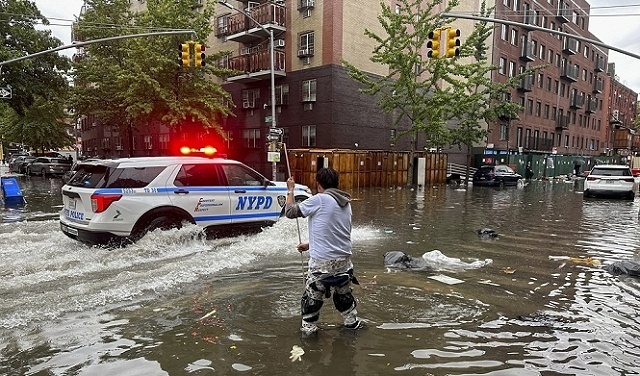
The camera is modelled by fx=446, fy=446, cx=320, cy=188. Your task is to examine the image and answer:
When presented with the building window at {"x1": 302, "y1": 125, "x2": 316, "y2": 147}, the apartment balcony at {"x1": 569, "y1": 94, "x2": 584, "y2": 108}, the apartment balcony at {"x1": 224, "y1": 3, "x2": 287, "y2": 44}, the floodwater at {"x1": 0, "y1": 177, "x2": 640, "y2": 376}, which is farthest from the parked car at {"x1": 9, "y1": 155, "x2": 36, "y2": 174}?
the apartment balcony at {"x1": 569, "y1": 94, "x2": 584, "y2": 108}

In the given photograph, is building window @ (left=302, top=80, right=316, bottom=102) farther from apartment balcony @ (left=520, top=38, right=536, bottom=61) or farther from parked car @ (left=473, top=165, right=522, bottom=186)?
apartment balcony @ (left=520, top=38, right=536, bottom=61)

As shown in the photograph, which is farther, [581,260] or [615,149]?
[615,149]

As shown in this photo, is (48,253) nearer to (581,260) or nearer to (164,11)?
(581,260)

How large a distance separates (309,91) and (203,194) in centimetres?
2240

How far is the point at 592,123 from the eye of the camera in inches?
2516

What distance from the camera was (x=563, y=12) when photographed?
51375mm

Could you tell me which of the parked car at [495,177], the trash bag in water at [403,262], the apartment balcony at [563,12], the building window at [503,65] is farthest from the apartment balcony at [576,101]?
the trash bag in water at [403,262]

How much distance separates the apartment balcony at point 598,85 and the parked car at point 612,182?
163 ft

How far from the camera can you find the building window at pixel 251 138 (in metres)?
32.9

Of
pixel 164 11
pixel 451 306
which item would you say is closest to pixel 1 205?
pixel 164 11

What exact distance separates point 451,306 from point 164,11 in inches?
948

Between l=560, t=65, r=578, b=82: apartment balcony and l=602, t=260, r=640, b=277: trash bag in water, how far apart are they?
176 ft

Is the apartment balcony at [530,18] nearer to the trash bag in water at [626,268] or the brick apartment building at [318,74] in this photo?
the brick apartment building at [318,74]

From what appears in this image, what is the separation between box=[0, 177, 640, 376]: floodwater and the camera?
394cm
